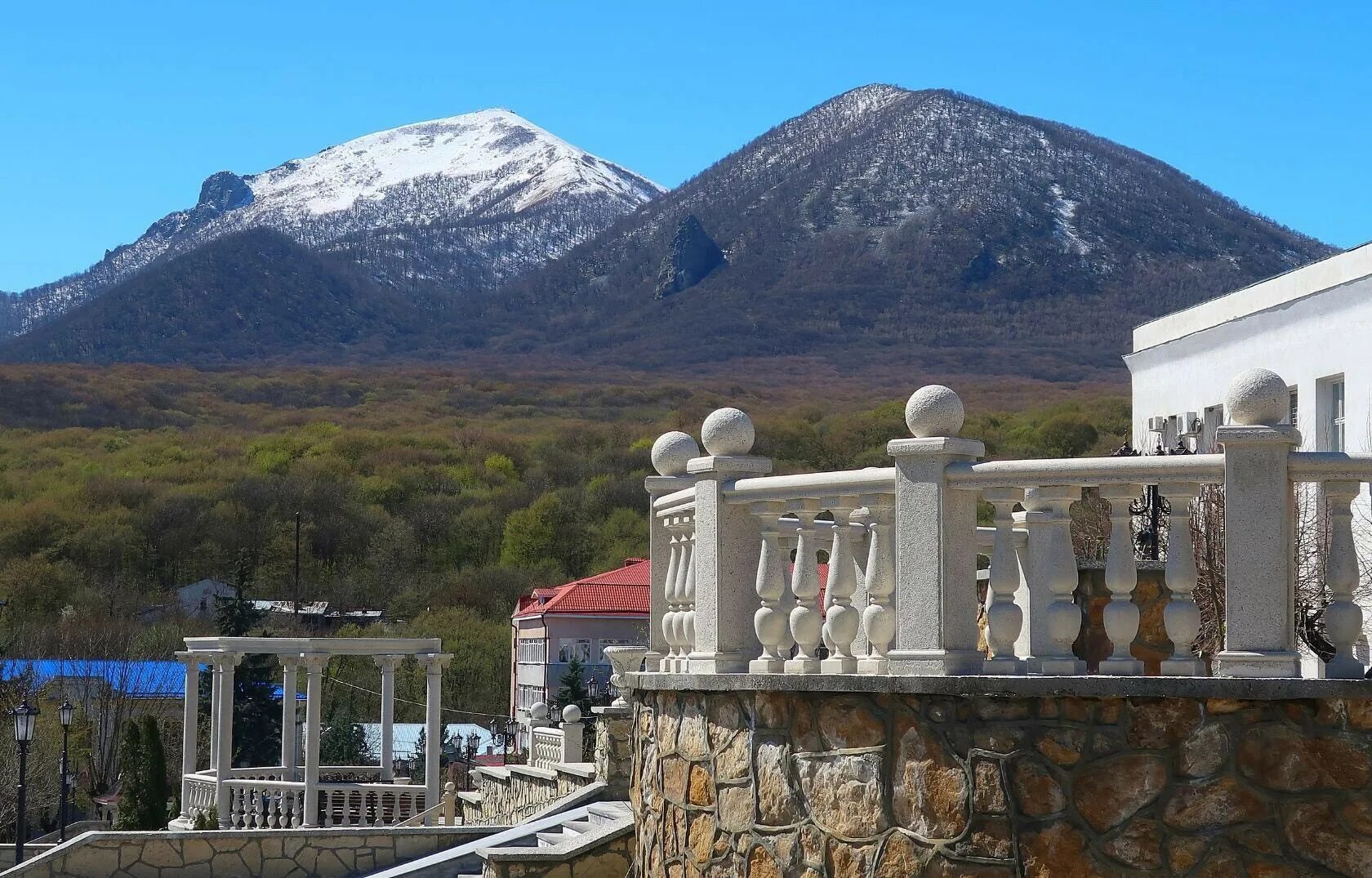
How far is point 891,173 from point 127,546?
3971 inches

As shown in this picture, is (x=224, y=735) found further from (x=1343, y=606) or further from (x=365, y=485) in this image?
(x=365, y=485)

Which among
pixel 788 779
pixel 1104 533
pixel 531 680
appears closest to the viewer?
pixel 788 779

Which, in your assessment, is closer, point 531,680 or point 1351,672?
point 1351,672

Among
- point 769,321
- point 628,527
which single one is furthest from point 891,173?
point 628,527

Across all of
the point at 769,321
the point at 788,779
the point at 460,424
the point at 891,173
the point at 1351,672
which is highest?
the point at 891,173

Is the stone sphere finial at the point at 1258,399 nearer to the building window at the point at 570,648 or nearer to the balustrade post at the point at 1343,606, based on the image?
the balustrade post at the point at 1343,606

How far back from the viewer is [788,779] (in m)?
8.30

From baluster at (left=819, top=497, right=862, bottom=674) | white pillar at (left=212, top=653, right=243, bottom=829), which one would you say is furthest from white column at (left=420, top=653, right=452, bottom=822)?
baluster at (left=819, top=497, right=862, bottom=674)

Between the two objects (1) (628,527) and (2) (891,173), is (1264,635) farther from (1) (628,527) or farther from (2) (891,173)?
(2) (891,173)

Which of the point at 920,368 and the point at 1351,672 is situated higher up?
the point at 920,368

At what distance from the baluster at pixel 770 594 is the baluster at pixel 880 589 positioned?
21.6 inches

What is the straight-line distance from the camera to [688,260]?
163375mm

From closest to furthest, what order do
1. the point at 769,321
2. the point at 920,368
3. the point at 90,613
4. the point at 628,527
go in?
the point at 90,613 < the point at 628,527 < the point at 920,368 < the point at 769,321

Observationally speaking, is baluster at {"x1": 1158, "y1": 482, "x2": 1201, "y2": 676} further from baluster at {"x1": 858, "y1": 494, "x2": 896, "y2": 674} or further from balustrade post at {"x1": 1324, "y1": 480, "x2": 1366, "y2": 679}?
baluster at {"x1": 858, "y1": 494, "x2": 896, "y2": 674}
